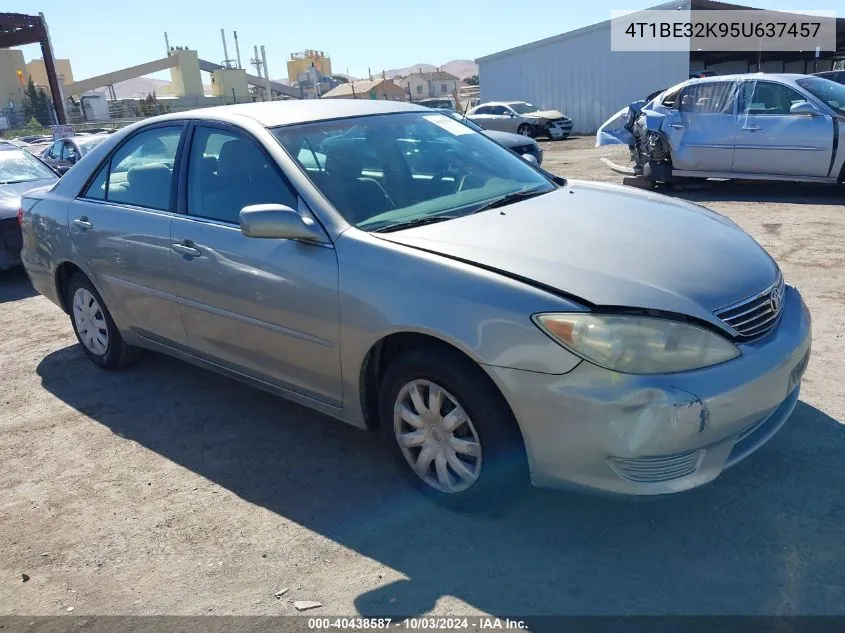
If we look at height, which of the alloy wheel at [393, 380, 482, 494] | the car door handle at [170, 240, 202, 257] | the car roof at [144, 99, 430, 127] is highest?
the car roof at [144, 99, 430, 127]

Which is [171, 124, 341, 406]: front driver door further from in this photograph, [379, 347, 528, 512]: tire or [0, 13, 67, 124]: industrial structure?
[0, 13, 67, 124]: industrial structure

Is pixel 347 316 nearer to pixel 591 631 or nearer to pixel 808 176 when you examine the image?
pixel 591 631

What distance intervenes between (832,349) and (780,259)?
92.3 inches

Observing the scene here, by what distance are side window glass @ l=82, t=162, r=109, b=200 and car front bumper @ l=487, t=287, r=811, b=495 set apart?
3131 mm

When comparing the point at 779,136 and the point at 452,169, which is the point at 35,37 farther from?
the point at 452,169

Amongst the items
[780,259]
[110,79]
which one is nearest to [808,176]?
[780,259]

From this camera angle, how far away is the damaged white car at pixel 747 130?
9055 mm

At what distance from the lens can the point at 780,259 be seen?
21.3ft

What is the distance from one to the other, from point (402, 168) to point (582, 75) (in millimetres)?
26292

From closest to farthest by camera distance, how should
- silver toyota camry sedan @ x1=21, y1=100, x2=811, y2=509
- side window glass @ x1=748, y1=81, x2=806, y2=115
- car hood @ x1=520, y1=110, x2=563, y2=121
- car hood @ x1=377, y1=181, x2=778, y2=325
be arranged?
silver toyota camry sedan @ x1=21, y1=100, x2=811, y2=509 < car hood @ x1=377, y1=181, x2=778, y2=325 < side window glass @ x1=748, y1=81, x2=806, y2=115 < car hood @ x1=520, y1=110, x2=563, y2=121

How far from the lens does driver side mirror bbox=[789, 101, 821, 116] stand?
907 centimetres

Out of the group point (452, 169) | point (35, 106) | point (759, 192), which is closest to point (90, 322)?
point (452, 169)

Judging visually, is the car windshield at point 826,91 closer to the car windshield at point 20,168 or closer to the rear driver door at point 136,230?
the rear driver door at point 136,230

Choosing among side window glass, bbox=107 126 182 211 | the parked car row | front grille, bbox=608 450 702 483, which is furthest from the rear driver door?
the parked car row
